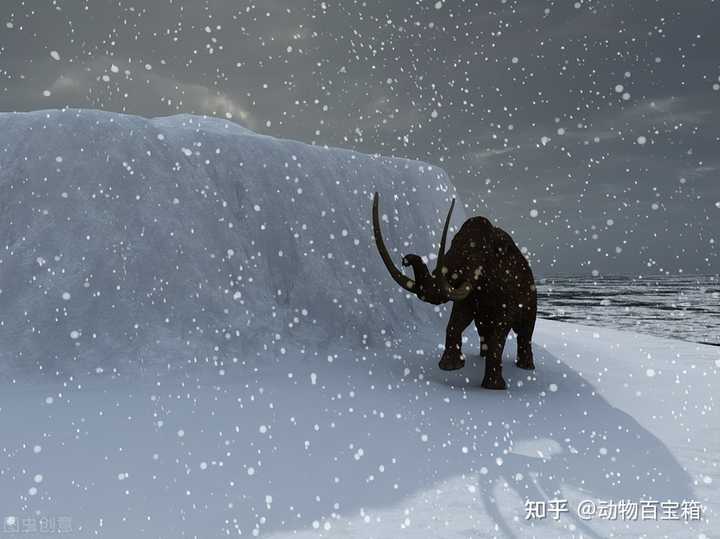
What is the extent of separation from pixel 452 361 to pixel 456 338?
0.26 meters

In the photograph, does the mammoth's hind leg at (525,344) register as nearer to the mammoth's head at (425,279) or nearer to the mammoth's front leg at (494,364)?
the mammoth's front leg at (494,364)

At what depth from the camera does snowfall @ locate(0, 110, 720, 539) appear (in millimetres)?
2967

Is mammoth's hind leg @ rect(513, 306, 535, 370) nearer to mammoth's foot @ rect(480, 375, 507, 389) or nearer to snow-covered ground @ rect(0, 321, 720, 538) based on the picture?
snow-covered ground @ rect(0, 321, 720, 538)

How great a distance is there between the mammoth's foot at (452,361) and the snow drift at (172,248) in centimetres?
149

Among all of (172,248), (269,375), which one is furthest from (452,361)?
(172,248)

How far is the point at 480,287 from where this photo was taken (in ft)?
19.0

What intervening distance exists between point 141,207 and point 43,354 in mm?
2050

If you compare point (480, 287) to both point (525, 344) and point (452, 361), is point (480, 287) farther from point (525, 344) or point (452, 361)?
point (525, 344)

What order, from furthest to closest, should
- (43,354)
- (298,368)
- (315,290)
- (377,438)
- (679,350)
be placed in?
(679,350), (315,290), (298,368), (43,354), (377,438)

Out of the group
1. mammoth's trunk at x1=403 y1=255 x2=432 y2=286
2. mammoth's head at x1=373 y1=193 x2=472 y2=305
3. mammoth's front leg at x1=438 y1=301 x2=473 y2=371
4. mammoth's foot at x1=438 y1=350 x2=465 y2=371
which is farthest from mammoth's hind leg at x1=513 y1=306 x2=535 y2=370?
mammoth's trunk at x1=403 y1=255 x2=432 y2=286

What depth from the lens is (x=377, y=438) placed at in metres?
4.03

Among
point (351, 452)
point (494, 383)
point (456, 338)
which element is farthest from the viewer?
point (456, 338)

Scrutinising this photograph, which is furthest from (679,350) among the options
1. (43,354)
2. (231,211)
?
(43,354)

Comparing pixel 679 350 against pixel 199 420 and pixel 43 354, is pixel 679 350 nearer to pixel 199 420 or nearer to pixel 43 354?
pixel 199 420
